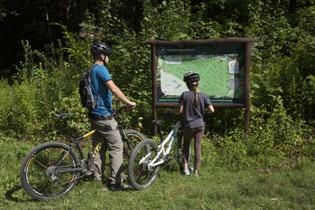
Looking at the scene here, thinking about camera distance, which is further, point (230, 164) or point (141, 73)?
point (141, 73)

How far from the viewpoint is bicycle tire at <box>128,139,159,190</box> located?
23.7ft

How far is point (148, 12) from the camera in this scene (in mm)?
10945

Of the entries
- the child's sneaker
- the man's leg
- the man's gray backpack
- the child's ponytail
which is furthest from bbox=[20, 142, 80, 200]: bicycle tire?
the child's ponytail

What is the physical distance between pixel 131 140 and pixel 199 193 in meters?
1.37

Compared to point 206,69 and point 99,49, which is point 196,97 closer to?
point 206,69

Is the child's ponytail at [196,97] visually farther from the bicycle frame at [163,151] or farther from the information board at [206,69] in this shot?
the information board at [206,69]

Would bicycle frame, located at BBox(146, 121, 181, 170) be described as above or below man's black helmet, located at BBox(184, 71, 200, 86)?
below

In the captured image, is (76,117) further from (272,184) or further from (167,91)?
(272,184)

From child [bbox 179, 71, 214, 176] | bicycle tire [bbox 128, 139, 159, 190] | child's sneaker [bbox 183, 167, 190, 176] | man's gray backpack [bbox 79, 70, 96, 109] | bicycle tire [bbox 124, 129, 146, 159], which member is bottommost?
child's sneaker [bbox 183, 167, 190, 176]

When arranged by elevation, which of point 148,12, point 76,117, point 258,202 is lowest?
point 258,202

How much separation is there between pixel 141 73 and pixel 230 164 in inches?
117

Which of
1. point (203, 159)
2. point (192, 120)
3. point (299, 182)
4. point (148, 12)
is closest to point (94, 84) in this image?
point (192, 120)

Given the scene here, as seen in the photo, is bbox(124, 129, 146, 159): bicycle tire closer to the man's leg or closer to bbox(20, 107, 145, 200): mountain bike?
the man's leg

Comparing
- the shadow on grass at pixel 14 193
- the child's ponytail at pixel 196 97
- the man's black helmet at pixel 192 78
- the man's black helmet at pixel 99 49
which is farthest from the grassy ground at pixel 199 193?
the man's black helmet at pixel 99 49
